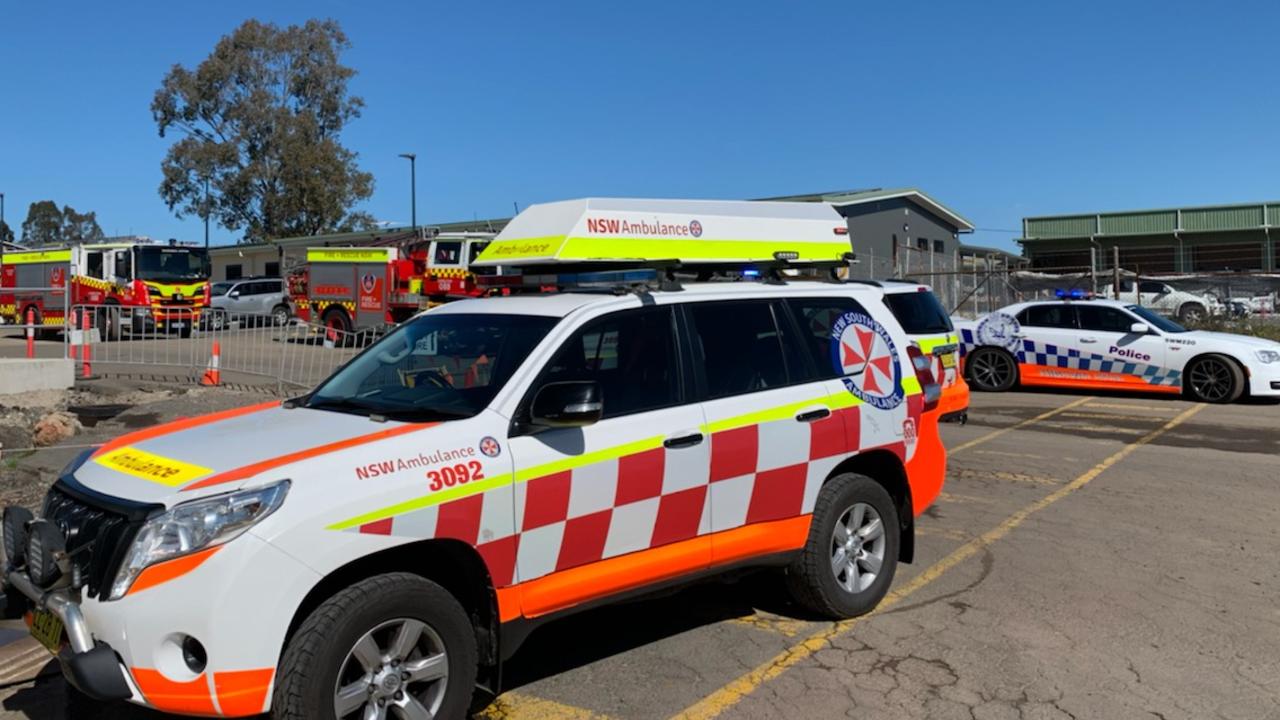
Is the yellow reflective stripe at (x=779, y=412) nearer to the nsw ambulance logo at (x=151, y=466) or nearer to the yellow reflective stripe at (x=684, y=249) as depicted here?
the yellow reflective stripe at (x=684, y=249)

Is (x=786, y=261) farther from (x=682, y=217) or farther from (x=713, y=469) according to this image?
(x=713, y=469)

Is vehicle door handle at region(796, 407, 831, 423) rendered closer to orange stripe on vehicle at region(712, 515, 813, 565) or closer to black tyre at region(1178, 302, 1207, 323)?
orange stripe on vehicle at region(712, 515, 813, 565)

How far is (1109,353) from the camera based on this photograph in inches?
569

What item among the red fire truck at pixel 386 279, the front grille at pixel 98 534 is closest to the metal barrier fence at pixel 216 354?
the red fire truck at pixel 386 279

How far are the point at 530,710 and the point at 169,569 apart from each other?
1666mm

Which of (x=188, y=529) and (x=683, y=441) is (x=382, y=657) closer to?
(x=188, y=529)

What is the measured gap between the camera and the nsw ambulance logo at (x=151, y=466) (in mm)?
3340

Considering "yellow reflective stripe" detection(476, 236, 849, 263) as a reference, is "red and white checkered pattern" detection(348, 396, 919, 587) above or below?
below

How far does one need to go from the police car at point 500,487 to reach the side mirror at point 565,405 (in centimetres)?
1

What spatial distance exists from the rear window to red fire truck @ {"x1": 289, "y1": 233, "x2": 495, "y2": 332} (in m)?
13.2

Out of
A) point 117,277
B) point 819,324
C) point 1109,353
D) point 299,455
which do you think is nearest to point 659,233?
point 819,324

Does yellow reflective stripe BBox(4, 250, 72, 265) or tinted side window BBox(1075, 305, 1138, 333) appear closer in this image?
tinted side window BBox(1075, 305, 1138, 333)

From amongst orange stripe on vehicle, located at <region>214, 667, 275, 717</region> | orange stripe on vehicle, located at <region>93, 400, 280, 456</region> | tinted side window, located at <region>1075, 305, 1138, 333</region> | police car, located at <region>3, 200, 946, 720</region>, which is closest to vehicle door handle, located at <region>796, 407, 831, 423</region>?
police car, located at <region>3, 200, 946, 720</region>

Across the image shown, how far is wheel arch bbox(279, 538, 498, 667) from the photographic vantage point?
334 centimetres
